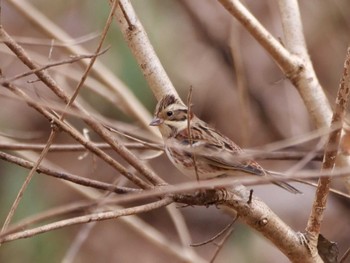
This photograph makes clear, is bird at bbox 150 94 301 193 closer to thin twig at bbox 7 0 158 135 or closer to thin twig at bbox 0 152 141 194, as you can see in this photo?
thin twig at bbox 0 152 141 194

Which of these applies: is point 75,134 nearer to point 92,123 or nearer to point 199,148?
point 92,123

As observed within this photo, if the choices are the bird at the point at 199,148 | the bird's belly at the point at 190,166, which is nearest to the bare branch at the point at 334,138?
the bird at the point at 199,148

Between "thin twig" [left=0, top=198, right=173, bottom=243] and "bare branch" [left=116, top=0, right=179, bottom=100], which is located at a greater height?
"bare branch" [left=116, top=0, right=179, bottom=100]

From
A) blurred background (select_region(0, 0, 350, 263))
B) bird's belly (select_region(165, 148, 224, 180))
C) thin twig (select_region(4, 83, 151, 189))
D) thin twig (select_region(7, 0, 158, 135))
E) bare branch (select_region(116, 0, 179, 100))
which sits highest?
blurred background (select_region(0, 0, 350, 263))

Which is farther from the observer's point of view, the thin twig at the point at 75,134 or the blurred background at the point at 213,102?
the blurred background at the point at 213,102

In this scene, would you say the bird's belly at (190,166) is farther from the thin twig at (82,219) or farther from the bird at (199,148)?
the thin twig at (82,219)

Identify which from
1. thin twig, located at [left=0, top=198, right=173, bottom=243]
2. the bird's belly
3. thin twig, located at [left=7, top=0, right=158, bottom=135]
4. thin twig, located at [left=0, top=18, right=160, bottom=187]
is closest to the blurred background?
thin twig, located at [left=7, top=0, right=158, bottom=135]

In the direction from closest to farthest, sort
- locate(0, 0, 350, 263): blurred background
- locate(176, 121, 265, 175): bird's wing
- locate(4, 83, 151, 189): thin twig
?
locate(4, 83, 151, 189): thin twig → locate(176, 121, 265, 175): bird's wing → locate(0, 0, 350, 263): blurred background

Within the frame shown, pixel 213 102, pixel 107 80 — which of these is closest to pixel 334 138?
pixel 107 80
